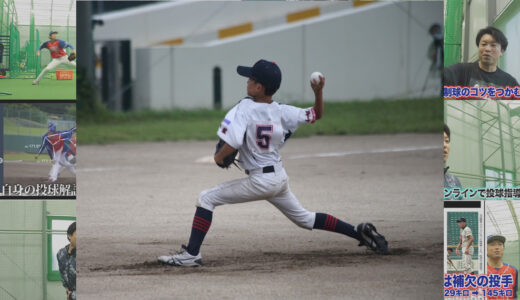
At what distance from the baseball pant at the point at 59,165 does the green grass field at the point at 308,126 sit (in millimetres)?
10813

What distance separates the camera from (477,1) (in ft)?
15.0

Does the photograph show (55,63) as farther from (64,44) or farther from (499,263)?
(499,263)

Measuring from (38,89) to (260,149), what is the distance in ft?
5.95

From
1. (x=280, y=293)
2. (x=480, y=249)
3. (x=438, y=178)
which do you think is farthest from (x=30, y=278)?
(x=438, y=178)

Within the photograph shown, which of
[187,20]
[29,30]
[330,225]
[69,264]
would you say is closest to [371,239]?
[330,225]

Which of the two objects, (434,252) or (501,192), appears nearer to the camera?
(501,192)

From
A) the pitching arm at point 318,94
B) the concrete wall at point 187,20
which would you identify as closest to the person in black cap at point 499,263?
the pitching arm at point 318,94

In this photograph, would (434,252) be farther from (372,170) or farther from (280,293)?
(372,170)

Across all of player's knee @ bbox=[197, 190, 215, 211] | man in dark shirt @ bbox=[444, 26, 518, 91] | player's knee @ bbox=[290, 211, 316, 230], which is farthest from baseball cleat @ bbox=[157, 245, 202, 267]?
man in dark shirt @ bbox=[444, 26, 518, 91]

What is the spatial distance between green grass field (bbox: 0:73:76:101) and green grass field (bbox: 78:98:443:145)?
10824 mm

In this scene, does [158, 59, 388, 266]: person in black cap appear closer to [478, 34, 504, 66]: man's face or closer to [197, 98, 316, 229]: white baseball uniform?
[197, 98, 316, 229]: white baseball uniform

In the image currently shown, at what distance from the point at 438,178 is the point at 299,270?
5240 mm

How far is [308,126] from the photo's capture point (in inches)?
662

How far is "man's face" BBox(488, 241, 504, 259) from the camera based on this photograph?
4766mm
